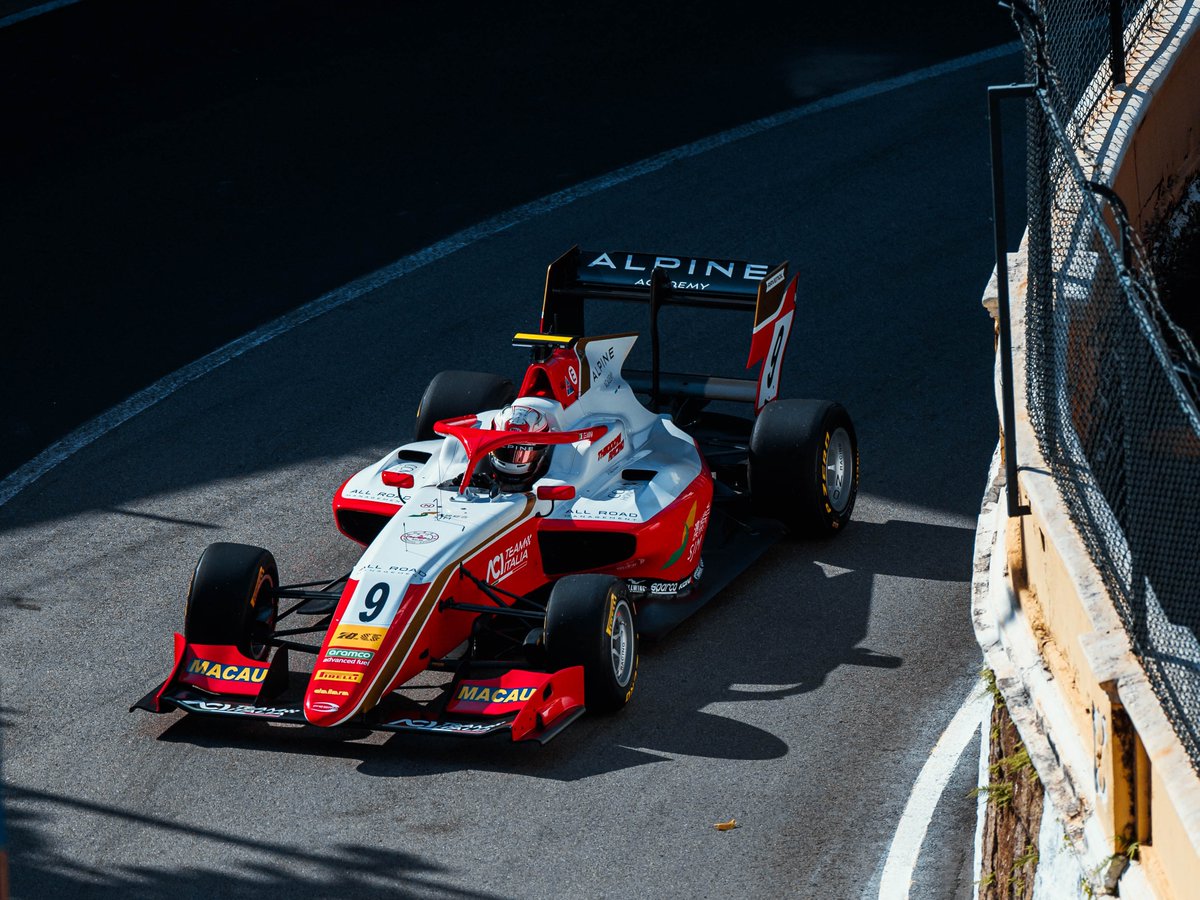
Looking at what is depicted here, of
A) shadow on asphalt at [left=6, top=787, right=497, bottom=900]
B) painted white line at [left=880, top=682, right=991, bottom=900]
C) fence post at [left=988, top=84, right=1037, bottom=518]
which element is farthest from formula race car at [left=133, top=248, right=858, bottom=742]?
fence post at [left=988, top=84, right=1037, bottom=518]

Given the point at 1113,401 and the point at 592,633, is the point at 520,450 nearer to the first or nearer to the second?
the point at 592,633

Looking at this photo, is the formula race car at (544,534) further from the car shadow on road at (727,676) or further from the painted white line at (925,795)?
the painted white line at (925,795)

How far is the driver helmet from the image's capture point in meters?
9.45

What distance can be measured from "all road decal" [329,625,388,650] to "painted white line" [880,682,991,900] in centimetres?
249

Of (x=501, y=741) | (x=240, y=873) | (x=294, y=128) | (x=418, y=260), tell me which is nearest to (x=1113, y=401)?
(x=501, y=741)

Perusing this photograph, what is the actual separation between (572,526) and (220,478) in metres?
3.29

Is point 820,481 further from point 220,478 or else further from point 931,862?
point 220,478

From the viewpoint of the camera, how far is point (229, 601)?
341 inches

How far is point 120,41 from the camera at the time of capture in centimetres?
2116

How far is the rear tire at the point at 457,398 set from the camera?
10805 millimetres

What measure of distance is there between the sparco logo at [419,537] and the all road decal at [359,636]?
1.86 feet

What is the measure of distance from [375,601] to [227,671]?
825 mm

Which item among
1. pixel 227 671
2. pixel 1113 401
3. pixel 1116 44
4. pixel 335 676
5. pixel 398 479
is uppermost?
pixel 1116 44

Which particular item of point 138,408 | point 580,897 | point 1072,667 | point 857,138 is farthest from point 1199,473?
point 857,138
